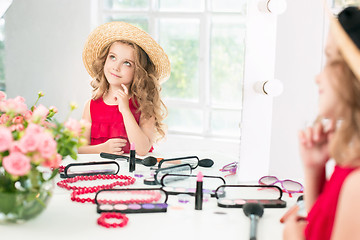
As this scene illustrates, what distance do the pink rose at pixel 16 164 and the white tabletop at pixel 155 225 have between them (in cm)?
9

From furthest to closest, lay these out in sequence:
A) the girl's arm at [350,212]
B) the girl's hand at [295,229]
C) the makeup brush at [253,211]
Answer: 1. the makeup brush at [253,211]
2. the girl's hand at [295,229]
3. the girl's arm at [350,212]

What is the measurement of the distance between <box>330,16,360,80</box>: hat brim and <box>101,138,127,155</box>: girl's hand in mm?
839

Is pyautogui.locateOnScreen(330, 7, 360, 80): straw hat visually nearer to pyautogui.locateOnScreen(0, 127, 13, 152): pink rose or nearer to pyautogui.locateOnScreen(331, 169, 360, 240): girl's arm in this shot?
pyautogui.locateOnScreen(331, 169, 360, 240): girl's arm

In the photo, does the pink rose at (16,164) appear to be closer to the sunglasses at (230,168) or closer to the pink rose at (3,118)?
the pink rose at (3,118)

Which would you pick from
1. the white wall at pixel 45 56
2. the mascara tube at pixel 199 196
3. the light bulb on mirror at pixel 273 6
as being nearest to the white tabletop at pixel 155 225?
the mascara tube at pixel 199 196

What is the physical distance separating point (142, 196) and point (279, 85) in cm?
34

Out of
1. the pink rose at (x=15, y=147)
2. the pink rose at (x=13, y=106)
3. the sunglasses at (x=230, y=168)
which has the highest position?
the pink rose at (x=13, y=106)

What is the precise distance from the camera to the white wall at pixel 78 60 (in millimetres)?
872

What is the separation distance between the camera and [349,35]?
0.44 metres

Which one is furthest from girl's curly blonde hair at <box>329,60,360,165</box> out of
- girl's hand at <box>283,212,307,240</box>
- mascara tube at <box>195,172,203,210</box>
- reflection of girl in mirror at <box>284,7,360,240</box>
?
mascara tube at <box>195,172,203,210</box>

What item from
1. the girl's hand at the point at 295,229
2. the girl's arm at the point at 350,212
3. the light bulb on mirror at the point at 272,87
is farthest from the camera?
the light bulb on mirror at the point at 272,87

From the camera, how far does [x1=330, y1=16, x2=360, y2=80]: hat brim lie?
414 mm

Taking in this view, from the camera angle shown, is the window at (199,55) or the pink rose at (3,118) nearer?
the pink rose at (3,118)

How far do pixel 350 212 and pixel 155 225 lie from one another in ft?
0.98
